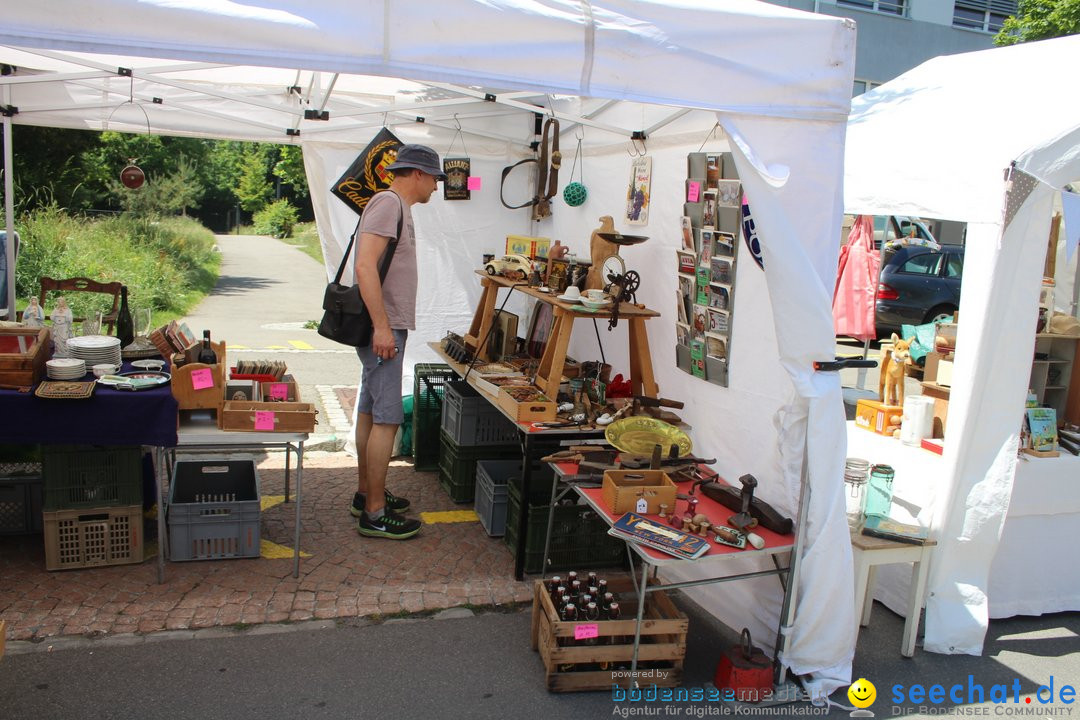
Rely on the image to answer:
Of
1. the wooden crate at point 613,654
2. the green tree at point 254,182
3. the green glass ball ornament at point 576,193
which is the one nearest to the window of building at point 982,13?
the green glass ball ornament at point 576,193

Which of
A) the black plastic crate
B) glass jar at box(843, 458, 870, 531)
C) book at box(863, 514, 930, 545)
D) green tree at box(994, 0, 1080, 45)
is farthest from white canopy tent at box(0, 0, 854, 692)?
green tree at box(994, 0, 1080, 45)

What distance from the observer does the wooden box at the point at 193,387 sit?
13.5ft

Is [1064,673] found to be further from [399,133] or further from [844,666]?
[399,133]

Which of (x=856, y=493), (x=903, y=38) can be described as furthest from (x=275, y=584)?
(x=903, y=38)

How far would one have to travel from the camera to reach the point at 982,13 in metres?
23.5

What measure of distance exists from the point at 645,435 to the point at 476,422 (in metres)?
1.54

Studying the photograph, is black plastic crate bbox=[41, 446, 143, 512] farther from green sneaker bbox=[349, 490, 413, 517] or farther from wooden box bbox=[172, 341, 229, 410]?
green sneaker bbox=[349, 490, 413, 517]

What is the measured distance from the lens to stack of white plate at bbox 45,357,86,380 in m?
3.92

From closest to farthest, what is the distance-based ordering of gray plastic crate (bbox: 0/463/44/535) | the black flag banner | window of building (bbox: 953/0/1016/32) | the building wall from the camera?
gray plastic crate (bbox: 0/463/44/535), the black flag banner, the building wall, window of building (bbox: 953/0/1016/32)

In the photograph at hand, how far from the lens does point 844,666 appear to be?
3.46 m

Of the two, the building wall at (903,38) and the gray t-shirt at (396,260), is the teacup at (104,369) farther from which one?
the building wall at (903,38)

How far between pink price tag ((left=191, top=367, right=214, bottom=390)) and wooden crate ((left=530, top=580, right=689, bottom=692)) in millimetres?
2038

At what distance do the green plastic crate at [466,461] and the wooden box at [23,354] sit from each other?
96.0 inches

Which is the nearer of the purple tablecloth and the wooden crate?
the wooden crate
